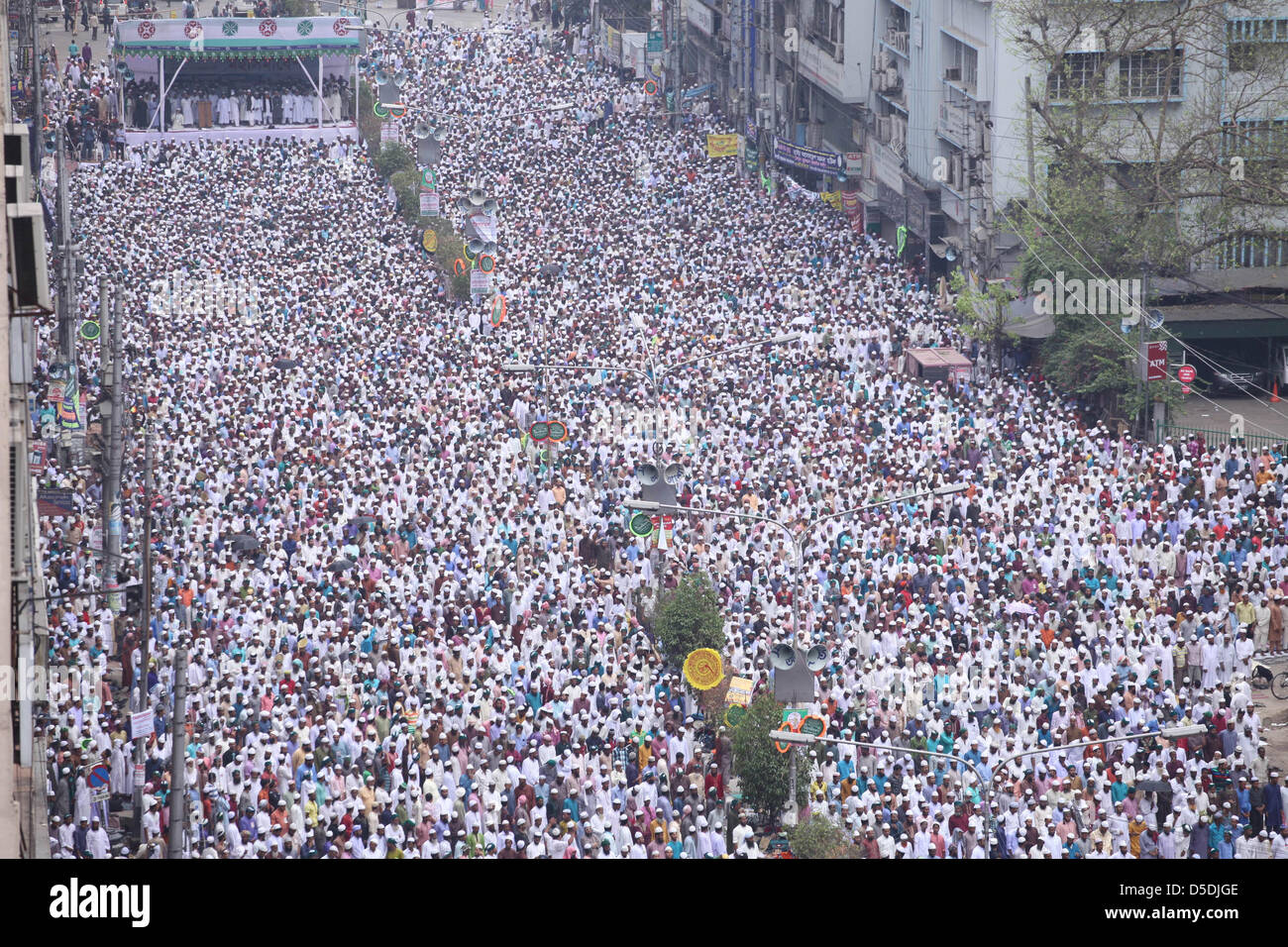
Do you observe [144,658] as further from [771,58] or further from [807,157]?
[771,58]

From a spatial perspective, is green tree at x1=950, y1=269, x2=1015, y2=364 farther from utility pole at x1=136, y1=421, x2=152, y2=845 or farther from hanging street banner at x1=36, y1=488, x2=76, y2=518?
utility pole at x1=136, y1=421, x2=152, y2=845

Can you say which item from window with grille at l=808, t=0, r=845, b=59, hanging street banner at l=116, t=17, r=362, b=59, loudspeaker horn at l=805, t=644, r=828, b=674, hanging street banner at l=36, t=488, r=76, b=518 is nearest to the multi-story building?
hanging street banner at l=36, t=488, r=76, b=518

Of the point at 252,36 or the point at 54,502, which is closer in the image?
the point at 54,502

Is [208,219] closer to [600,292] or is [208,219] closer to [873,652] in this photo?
[600,292]

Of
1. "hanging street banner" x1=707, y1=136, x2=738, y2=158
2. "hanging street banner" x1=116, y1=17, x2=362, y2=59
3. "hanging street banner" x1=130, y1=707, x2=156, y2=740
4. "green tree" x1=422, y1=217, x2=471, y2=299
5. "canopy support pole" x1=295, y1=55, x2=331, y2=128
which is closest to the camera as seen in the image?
"hanging street banner" x1=130, y1=707, x2=156, y2=740

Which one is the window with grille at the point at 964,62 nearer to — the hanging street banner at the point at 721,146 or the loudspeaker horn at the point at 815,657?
the hanging street banner at the point at 721,146

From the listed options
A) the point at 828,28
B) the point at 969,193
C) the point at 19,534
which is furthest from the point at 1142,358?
the point at 828,28

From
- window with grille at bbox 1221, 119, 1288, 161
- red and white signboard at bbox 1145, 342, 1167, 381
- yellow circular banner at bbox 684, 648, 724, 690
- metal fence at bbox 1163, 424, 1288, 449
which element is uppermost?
window with grille at bbox 1221, 119, 1288, 161

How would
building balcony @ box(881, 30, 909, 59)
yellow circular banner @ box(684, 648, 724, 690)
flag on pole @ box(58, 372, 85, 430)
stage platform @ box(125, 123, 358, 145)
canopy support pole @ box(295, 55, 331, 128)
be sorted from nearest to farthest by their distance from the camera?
yellow circular banner @ box(684, 648, 724, 690)
flag on pole @ box(58, 372, 85, 430)
building balcony @ box(881, 30, 909, 59)
stage platform @ box(125, 123, 358, 145)
canopy support pole @ box(295, 55, 331, 128)

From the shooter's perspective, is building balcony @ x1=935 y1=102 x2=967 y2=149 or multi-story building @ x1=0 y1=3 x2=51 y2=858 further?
building balcony @ x1=935 y1=102 x2=967 y2=149
